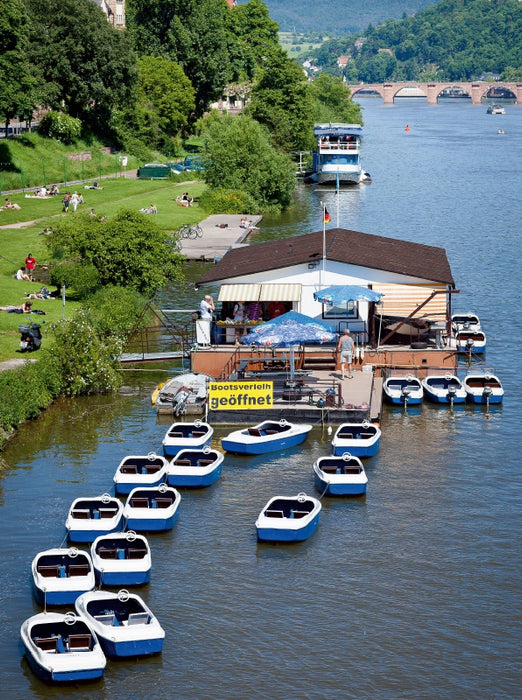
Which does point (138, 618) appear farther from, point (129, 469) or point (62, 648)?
point (129, 469)

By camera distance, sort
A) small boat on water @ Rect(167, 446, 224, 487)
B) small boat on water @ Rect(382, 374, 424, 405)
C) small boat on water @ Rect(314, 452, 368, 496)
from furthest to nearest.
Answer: small boat on water @ Rect(382, 374, 424, 405)
small boat on water @ Rect(167, 446, 224, 487)
small boat on water @ Rect(314, 452, 368, 496)

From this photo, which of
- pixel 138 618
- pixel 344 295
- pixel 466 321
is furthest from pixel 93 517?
pixel 466 321

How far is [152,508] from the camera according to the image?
36.4 meters

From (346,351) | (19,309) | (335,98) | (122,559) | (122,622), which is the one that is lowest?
(122,622)

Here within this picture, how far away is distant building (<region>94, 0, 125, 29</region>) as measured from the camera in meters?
182

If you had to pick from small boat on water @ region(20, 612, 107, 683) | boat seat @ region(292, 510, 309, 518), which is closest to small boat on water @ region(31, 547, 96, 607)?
small boat on water @ region(20, 612, 107, 683)

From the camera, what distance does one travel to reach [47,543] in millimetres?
35250

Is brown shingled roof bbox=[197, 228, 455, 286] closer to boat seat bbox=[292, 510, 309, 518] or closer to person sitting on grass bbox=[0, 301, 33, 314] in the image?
person sitting on grass bbox=[0, 301, 33, 314]

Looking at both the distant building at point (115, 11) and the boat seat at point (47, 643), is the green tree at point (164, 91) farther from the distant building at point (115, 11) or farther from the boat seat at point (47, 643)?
the boat seat at point (47, 643)

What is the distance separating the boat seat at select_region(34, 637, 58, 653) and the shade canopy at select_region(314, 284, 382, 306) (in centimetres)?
2514

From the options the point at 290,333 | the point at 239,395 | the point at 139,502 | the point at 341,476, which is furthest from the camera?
the point at 290,333

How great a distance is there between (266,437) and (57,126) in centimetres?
8363

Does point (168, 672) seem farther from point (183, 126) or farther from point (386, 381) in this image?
point (183, 126)

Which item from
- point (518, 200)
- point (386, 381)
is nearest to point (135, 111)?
point (518, 200)
